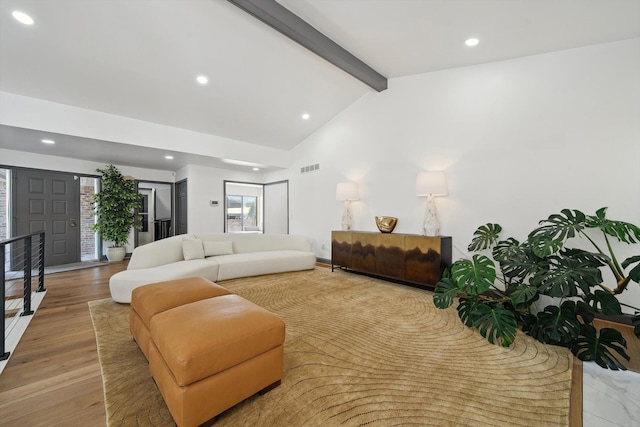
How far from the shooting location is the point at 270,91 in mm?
4648

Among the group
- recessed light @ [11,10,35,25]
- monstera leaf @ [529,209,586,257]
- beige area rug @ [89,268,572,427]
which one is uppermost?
recessed light @ [11,10,35,25]

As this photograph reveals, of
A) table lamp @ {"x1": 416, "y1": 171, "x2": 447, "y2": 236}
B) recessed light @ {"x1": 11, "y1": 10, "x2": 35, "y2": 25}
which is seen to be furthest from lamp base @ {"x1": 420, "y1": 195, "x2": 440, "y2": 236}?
recessed light @ {"x1": 11, "y1": 10, "x2": 35, "y2": 25}

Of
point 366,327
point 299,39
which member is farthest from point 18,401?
point 299,39

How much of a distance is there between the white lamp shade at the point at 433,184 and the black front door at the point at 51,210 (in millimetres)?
7396

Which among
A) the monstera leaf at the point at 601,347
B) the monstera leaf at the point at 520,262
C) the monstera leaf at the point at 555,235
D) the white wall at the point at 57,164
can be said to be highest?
the white wall at the point at 57,164

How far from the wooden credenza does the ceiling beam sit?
278cm

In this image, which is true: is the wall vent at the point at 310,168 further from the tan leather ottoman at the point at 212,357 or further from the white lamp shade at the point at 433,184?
the tan leather ottoman at the point at 212,357

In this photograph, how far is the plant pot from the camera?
19.8 ft

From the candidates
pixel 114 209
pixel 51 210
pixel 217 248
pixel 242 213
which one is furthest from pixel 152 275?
pixel 242 213

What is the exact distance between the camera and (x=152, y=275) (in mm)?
3344

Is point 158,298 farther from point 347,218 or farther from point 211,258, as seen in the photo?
point 347,218

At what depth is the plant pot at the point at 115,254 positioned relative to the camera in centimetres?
602

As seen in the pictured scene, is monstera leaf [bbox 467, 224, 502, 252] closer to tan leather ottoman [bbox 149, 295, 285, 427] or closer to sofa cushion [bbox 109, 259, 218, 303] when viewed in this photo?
tan leather ottoman [bbox 149, 295, 285, 427]

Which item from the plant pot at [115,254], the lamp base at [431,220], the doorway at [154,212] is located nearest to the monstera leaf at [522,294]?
the lamp base at [431,220]
